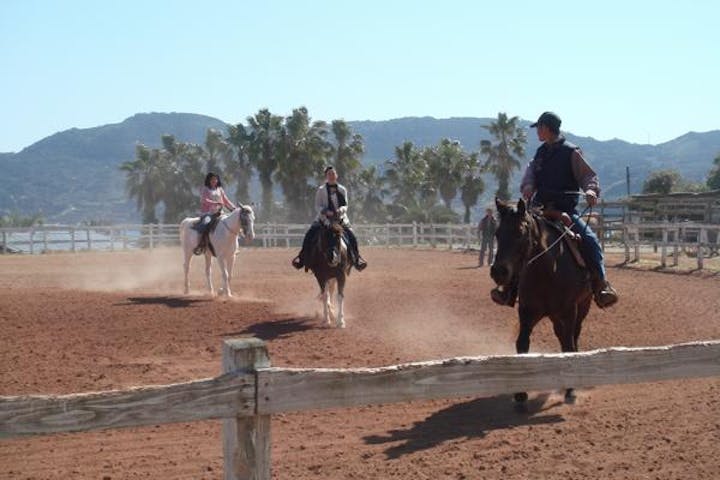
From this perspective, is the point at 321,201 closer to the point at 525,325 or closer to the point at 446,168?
the point at 525,325

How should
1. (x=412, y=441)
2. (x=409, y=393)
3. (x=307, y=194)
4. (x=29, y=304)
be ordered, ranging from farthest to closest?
(x=307, y=194) → (x=29, y=304) → (x=412, y=441) → (x=409, y=393)

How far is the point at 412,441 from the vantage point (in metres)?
7.18

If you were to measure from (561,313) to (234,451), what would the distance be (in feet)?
17.9

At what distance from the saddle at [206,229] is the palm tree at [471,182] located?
186 feet

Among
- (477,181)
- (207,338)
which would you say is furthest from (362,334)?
(477,181)

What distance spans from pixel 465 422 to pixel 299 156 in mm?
55229

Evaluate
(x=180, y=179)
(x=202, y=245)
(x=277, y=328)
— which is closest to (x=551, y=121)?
(x=277, y=328)

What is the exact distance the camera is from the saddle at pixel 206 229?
18.8m

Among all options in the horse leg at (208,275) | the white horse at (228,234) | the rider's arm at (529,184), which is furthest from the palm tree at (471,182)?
the rider's arm at (529,184)

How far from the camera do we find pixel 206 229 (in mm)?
18781

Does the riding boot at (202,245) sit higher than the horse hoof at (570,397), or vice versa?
the riding boot at (202,245)

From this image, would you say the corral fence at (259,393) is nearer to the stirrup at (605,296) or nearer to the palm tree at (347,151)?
the stirrup at (605,296)

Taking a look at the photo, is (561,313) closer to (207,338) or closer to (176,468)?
(176,468)

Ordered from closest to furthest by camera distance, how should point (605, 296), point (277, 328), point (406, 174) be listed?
1. point (605, 296)
2. point (277, 328)
3. point (406, 174)
